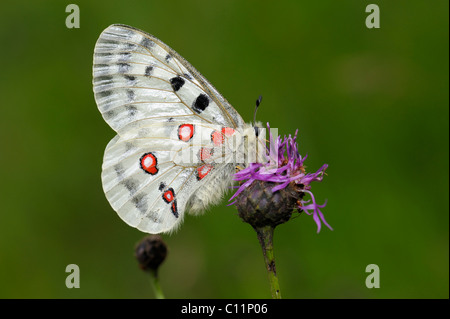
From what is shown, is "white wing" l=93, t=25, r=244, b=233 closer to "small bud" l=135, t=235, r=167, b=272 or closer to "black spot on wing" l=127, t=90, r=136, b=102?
"black spot on wing" l=127, t=90, r=136, b=102

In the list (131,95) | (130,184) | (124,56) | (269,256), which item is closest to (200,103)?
(131,95)

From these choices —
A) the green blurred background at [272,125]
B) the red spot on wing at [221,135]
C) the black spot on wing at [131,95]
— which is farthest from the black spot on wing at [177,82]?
the green blurred background at [272,125]

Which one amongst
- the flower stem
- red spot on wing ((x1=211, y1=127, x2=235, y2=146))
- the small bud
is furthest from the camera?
the small bud

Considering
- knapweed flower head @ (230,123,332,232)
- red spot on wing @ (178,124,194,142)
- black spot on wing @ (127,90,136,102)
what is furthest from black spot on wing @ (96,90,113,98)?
knapweed flower head @ (230,123,332,232)

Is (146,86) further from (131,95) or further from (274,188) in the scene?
(274,188)
